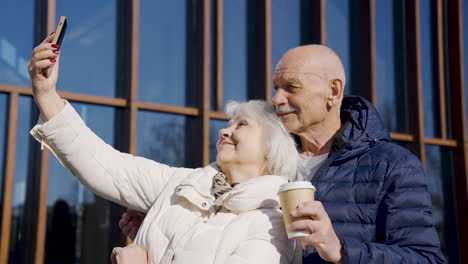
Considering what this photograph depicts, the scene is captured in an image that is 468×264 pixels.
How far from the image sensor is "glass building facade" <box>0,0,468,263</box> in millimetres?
4488

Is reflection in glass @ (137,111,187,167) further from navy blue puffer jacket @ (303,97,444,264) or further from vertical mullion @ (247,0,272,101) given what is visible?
navy blue puffer jacket @ (303,97,444,264)

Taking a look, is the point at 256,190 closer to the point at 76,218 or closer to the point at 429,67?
the point at 76,218

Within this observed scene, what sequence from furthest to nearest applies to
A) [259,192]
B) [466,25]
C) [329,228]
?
[466,25] → [259,192] → [329,228]

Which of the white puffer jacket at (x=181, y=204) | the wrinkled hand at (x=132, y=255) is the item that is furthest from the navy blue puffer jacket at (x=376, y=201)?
the wrinkled hand at (x=132, y=255)

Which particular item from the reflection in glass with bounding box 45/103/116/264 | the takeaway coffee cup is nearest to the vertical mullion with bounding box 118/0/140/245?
the reflection in glass with bounding box 45/103/116/264

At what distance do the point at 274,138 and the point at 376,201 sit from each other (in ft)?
1.49

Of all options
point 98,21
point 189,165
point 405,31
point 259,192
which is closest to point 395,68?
point 405,31

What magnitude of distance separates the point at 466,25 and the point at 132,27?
3.94 m

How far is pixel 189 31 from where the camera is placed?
5.39m

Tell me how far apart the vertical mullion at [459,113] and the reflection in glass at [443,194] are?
0.19ft

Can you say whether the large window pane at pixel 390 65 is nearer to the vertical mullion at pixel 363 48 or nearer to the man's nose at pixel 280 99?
the vertical mullion at pixel 363 48

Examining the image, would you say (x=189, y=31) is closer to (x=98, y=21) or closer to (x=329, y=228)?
(x=98, y=21)

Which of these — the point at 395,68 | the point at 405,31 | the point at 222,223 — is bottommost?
the point at 222,223

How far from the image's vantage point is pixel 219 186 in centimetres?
228
